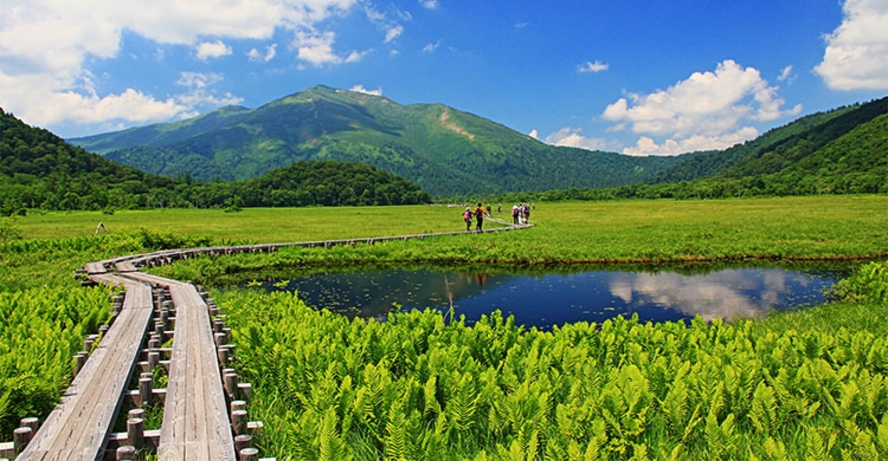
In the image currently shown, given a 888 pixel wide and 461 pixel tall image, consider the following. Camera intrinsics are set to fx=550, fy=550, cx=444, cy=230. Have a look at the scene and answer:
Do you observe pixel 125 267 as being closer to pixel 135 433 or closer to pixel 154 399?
pixel 154 399

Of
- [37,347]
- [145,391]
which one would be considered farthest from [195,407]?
[37,347]

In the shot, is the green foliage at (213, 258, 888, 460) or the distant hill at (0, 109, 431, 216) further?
the distant hill at (0, 109, 431, 216)

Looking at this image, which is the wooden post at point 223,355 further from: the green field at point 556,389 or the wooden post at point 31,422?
the wooden post at point 31,422

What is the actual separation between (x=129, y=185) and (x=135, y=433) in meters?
140

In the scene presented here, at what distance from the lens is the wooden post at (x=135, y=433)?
18.9 feet

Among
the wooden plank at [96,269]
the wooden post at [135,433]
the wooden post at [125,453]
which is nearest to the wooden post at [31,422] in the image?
the wooden post at [135,433]

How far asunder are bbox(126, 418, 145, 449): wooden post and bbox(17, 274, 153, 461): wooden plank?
253mm

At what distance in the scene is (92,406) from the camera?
652cm

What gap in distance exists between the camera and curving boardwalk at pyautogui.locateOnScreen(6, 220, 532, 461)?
5.44 metres

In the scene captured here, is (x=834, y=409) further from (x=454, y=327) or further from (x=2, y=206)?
(x=2, y=206)

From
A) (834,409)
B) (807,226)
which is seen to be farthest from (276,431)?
(807,226)

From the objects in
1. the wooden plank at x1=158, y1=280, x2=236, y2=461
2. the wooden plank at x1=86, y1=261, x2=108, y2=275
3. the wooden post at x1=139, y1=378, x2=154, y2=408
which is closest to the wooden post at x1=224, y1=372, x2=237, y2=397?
the wooden plank at x1=158, y1=280, x2=236, y2=461

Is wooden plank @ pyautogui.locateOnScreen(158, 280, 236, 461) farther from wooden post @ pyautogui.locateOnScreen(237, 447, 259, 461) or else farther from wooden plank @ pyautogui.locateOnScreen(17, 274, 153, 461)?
wooden plank @ pyautogui.locateOnScreen(17, 274, 153, 461)

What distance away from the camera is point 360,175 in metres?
168
